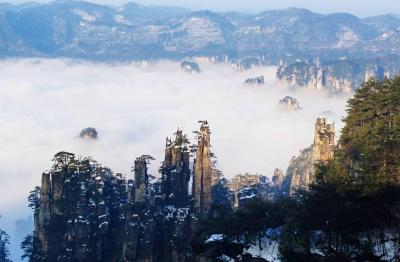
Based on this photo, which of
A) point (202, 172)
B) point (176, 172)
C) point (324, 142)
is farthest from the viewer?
point (324, 142)

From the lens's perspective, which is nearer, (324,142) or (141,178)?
(141,178)

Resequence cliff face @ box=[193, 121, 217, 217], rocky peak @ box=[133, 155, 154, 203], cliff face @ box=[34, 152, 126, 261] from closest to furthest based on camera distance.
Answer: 1. cliff face @ box=[34, 152, 126, 261]
2. rocky peak @ box=[133, 155, 154, 203]
3. cliff face @ box=[193, 121, 217, 217]

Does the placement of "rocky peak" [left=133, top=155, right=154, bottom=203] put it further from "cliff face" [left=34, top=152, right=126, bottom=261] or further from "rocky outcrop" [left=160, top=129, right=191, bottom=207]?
"cliff face" [left=34, top=152, right=126, bottom=261]

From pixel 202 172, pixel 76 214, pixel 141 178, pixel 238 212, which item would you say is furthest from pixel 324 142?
pixel 76 214

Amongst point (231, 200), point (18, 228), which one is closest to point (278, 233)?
point (231, 200)

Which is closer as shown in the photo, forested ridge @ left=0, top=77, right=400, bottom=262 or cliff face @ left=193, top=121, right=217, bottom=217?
forested ridge @ left=0, top=77, right=400, bottom=262

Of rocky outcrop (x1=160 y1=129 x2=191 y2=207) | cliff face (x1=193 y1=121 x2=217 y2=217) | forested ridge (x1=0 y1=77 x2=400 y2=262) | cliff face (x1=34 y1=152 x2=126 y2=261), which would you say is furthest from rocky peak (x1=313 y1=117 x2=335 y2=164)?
cliff face (x1=34 y1=152 x2=126 y2=261)

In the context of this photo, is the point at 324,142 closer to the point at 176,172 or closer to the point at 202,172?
the point at 202,172

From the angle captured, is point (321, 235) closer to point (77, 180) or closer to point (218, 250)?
point (218, 250)

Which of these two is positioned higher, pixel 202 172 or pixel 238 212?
pixel 238 212
